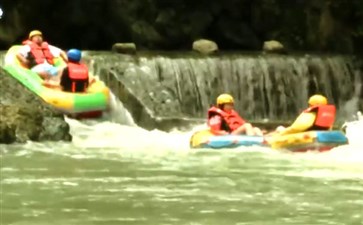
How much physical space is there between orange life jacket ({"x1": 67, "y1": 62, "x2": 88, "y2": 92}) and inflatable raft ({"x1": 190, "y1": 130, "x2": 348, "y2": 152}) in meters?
3.08

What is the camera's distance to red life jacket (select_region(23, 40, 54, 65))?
533 inches

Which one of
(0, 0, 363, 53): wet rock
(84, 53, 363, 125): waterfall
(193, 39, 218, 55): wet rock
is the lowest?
(84, 53, 363, 125): waterfall

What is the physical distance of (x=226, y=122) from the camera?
35.1 feet

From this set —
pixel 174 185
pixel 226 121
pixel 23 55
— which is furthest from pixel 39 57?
pixel 174 185

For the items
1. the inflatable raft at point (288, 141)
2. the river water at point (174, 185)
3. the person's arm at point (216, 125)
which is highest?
the person's arm at point (216, 125)

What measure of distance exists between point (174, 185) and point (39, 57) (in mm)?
6790

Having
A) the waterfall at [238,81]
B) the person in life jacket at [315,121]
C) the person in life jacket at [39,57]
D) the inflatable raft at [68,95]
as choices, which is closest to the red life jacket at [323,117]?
the person in life jacket at [315,121]

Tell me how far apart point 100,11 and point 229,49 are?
109 inches

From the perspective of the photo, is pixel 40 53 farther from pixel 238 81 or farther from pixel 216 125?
pixel 216 125

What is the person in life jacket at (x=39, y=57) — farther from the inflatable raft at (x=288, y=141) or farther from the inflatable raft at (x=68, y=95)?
the inflatable raft at (x=288, y=141)

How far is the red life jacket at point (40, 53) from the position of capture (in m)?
13.5

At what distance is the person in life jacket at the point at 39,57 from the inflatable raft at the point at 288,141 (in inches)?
141

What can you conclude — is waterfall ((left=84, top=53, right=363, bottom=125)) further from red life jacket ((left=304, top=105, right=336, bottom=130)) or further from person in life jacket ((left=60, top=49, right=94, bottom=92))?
red life jacket ((left=304, top=105, right=336, bottom=130))

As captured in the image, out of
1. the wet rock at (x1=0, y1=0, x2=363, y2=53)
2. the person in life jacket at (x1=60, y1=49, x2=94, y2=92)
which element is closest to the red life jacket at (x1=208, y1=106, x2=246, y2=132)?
the person in life jacket at (x1=60, y1=49, x2=94, y2=92)
